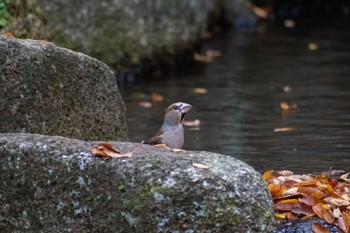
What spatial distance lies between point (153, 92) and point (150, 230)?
7806 mm

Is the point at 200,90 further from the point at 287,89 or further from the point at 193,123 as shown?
the point at 193,123

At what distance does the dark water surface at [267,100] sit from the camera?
9.35 m

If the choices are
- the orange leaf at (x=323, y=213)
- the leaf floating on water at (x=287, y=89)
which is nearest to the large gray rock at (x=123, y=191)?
the orange leaf at (x=323, y=213)

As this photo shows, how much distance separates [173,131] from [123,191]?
9.55ft

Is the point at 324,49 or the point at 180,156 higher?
the point at 180,156

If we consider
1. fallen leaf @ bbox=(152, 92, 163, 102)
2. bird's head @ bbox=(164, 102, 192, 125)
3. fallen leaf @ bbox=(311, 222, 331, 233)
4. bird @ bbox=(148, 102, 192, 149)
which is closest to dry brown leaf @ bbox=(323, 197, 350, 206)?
fallen leaf @ bbox=(311, 222, 331, 233)

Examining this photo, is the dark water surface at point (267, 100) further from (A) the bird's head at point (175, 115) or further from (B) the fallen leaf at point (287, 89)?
(A) the bird's head at point (175, 115)

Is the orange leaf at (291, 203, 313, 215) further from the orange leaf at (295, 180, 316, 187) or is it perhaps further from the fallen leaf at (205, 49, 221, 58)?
the fallen leaf at (205, 49, 221, 58)

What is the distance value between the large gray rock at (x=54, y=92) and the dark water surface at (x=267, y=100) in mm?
1833

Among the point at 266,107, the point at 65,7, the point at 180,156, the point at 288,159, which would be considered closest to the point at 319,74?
the point at 266,107

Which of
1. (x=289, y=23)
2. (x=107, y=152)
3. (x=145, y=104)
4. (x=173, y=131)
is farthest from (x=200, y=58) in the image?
(x=107, y=152)

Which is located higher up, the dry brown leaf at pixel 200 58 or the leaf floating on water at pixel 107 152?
the leaf floating on water at pixel 107 152

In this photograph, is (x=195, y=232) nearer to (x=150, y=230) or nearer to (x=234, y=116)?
(x=150, y=230)

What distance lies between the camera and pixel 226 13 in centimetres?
1953
